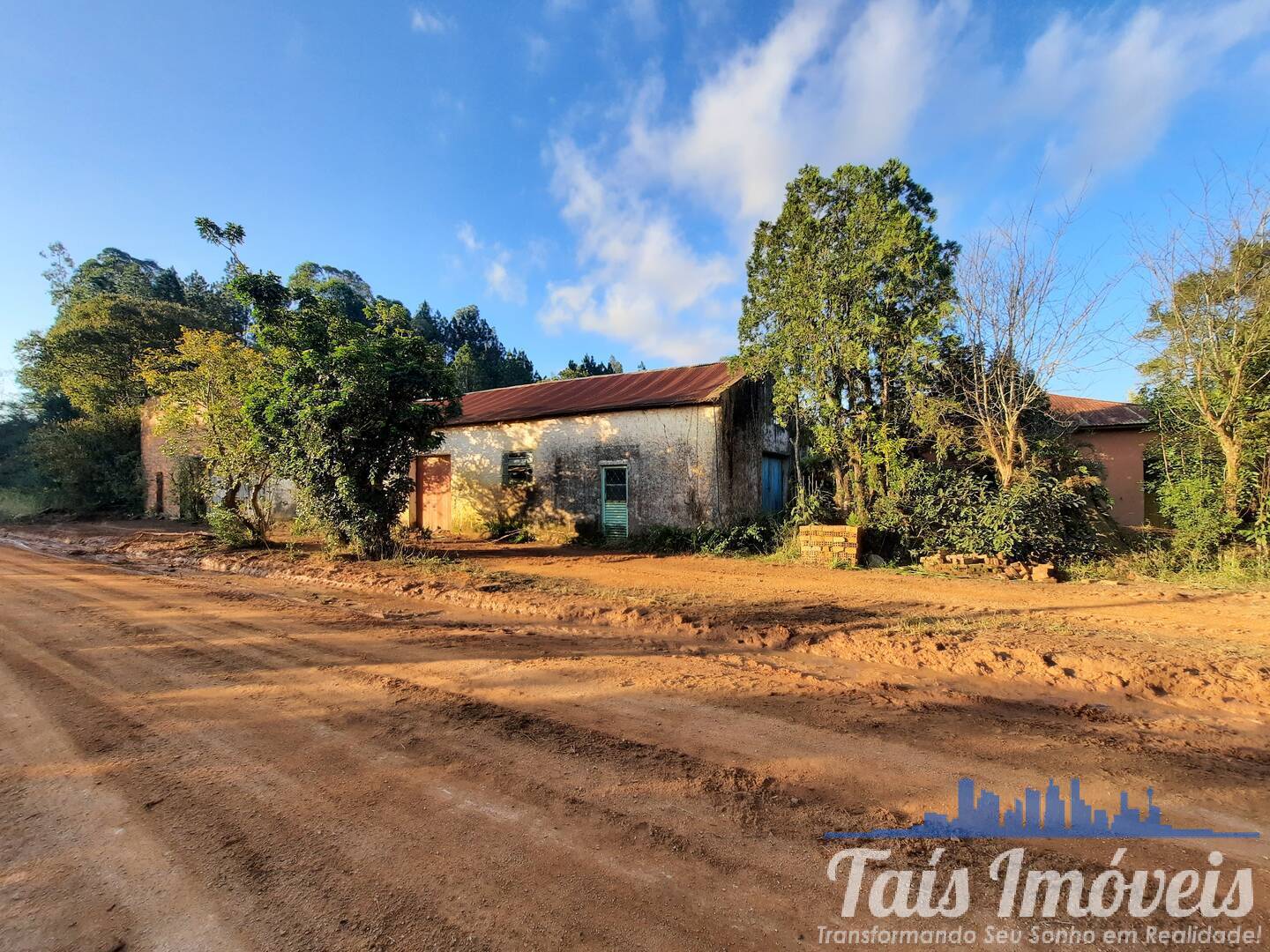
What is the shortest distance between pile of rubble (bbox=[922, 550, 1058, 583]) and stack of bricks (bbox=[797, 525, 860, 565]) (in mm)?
1230

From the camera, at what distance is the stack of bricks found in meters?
10.5

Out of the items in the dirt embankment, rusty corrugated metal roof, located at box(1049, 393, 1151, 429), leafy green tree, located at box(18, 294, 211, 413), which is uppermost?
leafy green tree, located at box(18, 294, 211, 413)

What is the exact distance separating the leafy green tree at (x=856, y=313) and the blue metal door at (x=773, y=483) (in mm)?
3131

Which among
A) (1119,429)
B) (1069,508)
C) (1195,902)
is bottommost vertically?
(1195,902)

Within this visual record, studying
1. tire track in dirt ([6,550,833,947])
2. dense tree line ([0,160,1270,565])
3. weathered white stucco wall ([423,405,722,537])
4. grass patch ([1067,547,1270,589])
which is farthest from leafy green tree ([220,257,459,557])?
grass patch ([1067,547,1270,589])

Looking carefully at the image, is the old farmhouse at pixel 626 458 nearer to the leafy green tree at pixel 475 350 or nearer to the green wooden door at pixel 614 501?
the green wooden door at pixel 614 501

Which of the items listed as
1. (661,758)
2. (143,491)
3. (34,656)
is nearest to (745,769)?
(661,758)

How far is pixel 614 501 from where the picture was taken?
14.3m

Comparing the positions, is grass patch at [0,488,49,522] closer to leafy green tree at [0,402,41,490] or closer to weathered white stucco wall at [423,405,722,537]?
leafy green tree at [0,402,41,490]

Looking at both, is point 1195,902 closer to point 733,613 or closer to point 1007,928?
point 1007,928

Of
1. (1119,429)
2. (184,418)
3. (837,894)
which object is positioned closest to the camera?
(837,894)

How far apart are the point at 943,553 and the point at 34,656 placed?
12584mm

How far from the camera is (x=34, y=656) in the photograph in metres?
5.29

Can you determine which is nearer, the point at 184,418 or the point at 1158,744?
the point at 1158,744
